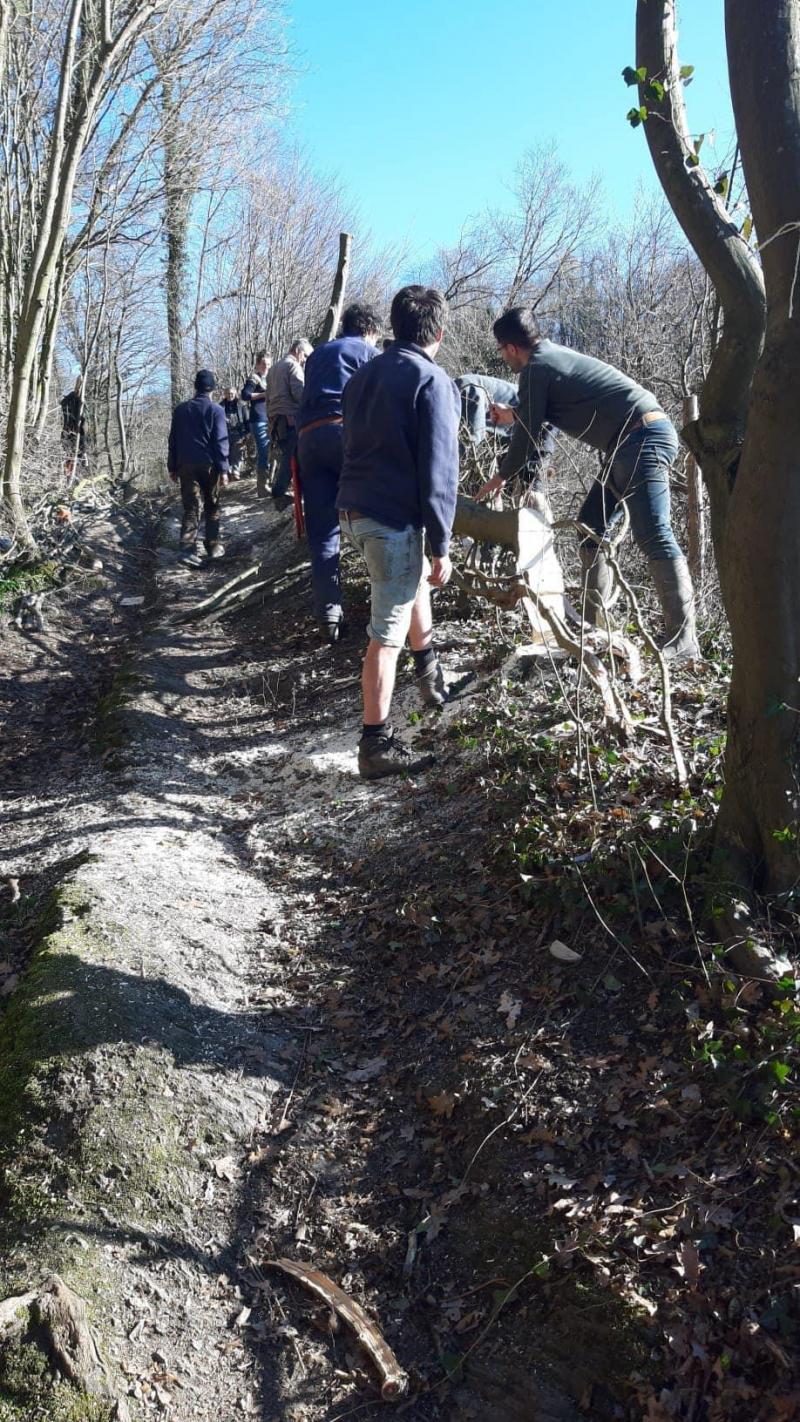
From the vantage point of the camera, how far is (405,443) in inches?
189

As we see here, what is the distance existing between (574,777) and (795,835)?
1.18m

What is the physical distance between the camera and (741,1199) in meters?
2.66

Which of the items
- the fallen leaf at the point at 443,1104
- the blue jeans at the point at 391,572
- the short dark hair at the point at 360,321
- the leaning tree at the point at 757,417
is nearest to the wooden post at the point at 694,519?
the short dark hair at the point at 360,321

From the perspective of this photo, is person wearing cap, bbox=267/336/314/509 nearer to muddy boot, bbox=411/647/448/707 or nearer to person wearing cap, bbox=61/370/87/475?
muddy boot, bbox=411/647/448/707

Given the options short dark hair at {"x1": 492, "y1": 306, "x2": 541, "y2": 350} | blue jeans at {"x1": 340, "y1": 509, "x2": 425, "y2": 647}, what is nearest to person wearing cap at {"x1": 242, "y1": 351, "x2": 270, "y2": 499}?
short dark hair at {"x1": 492, "y1": 306, "x2": 541, "y2": 350}

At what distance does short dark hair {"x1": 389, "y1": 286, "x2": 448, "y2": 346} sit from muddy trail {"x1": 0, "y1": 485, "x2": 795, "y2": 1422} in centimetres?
184

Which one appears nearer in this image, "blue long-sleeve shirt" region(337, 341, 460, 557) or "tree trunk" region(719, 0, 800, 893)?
"tree trunk" region(719, 0, 800, 893)

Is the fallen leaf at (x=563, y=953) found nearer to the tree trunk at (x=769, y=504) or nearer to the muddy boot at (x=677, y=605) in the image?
the tree trunk at (x=769, y=504)

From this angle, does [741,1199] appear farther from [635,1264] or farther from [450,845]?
[450,845]

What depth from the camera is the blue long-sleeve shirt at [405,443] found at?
15.6ft

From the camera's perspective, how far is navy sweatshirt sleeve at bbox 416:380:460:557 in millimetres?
4730

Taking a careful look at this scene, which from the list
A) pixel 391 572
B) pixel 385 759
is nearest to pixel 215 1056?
pixel 385 759

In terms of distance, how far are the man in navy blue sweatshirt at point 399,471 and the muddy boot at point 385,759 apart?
98 mm

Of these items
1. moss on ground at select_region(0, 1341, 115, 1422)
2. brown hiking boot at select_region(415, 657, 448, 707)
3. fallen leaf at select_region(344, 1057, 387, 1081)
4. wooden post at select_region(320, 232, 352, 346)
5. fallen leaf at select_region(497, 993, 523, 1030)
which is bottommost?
moss on ground at select_region(0, 1341, 115, 1422)
